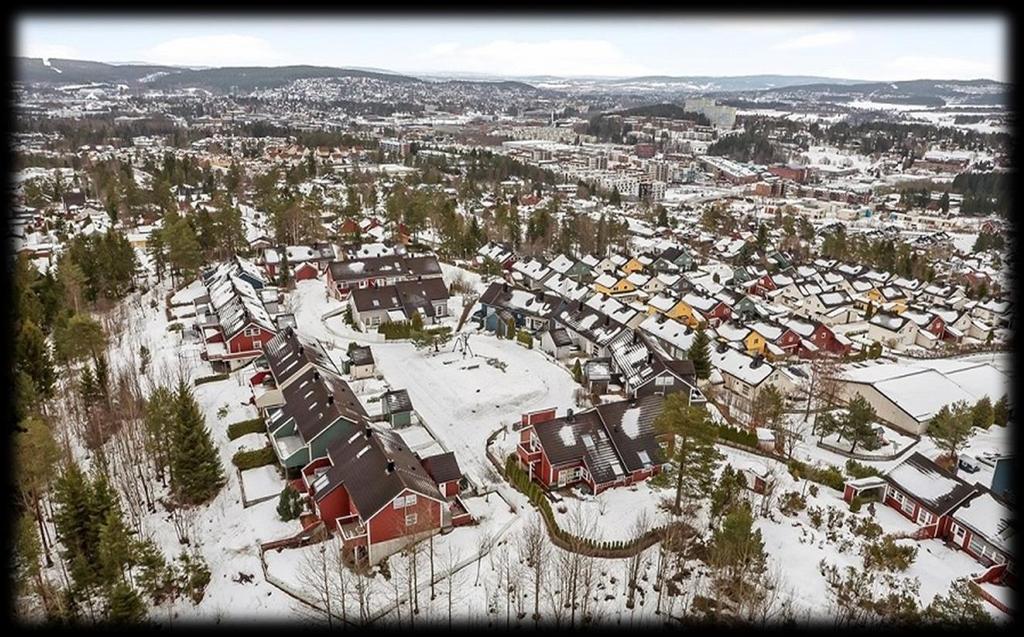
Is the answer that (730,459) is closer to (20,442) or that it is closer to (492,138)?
(20,442)

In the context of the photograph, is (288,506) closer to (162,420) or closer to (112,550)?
(112,550)

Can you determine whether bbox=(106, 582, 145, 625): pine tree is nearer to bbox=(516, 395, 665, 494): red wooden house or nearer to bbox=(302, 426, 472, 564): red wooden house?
bbox=(302, 426, 472, 564): red wooden house

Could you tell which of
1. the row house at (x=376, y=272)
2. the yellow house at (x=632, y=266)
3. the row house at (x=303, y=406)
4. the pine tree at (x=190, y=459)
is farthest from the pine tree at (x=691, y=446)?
the yellow house at (x=632, y=266)

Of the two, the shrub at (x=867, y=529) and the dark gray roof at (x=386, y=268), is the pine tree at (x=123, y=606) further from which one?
the dark gray roof at (x=386, y=268)

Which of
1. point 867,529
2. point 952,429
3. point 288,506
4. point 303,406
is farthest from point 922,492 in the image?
point 303,406

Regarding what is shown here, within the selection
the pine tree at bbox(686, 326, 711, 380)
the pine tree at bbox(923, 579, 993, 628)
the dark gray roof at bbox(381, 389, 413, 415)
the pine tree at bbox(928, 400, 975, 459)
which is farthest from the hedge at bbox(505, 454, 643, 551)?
the pine tree at bbox(928, 400, 975, 459)

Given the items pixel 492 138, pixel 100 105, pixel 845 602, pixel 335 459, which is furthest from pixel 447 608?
pixel 100 105
